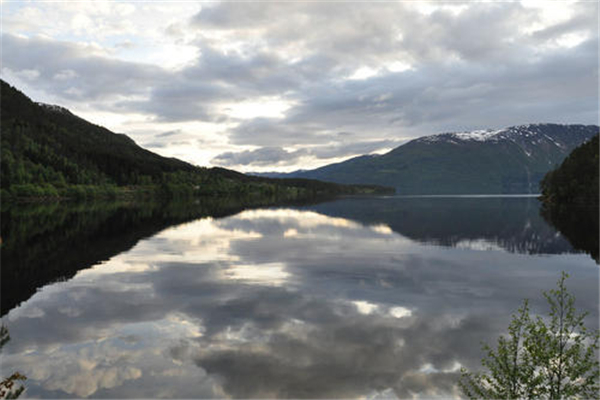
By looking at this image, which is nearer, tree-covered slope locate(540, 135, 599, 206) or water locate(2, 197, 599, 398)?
water locate(2, 197, 599, 398)

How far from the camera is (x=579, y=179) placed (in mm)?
185250

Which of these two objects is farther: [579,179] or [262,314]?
[579,179]

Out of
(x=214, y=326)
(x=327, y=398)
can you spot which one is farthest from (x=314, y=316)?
(x=327, y=398)

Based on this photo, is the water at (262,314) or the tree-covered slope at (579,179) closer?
the water at (262,314)

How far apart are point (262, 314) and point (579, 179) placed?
201m

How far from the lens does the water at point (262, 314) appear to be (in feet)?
55.9

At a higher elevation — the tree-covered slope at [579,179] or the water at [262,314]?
the tree-covered slope at [579,179]

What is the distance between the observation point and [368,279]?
120 feet

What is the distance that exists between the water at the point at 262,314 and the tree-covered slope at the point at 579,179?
148479 mm

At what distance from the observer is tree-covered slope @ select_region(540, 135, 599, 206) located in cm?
17812

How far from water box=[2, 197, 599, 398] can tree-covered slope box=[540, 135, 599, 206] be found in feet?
487

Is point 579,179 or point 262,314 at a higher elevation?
point 579,179

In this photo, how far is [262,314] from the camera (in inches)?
1016

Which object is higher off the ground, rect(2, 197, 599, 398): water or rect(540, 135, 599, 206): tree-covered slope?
rect(540, 135, 599, 206): tree-covered slope
